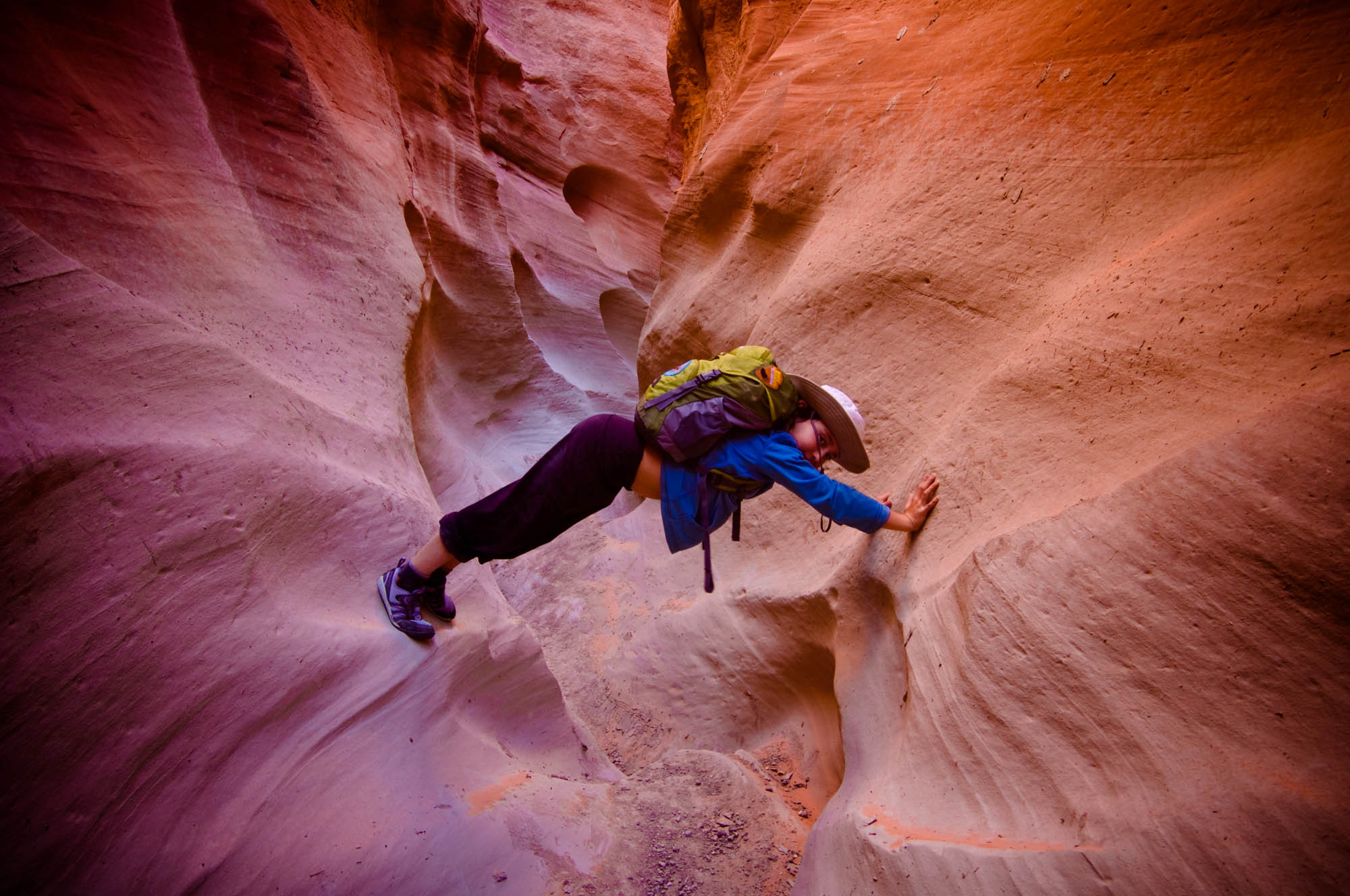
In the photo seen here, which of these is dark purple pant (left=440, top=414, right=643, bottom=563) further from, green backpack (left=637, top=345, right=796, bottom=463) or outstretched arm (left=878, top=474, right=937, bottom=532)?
outstretched arm (left=878, top=474, right=937, bottom=532)

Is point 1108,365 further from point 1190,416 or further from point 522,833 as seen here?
point 522,833

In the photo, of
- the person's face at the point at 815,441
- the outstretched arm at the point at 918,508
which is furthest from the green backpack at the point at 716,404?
the outstretched arm at the point at 918,508

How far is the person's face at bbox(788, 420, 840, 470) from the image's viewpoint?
2408 mm

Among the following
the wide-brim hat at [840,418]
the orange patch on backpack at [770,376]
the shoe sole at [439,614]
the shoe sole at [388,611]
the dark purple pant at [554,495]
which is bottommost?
the shoe sole at [439,614]

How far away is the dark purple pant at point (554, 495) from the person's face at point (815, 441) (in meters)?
0.60

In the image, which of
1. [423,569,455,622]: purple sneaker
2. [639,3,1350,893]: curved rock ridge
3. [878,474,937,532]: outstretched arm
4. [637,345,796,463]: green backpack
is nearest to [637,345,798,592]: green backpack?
[637,345,796,463]: green backpack

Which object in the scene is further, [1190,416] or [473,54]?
[473,54]

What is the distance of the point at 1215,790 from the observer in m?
1.33

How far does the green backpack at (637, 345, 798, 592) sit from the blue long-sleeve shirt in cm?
4

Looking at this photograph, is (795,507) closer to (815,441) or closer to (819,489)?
(815,441)

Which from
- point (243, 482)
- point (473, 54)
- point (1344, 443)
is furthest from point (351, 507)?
point (473, 54)

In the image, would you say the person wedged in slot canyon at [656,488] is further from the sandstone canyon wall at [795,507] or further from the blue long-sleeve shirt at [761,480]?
the sandstone canyon wall at [795,507]

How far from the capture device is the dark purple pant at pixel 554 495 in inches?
95.3

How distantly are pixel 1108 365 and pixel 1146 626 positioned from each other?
794 millimetres
